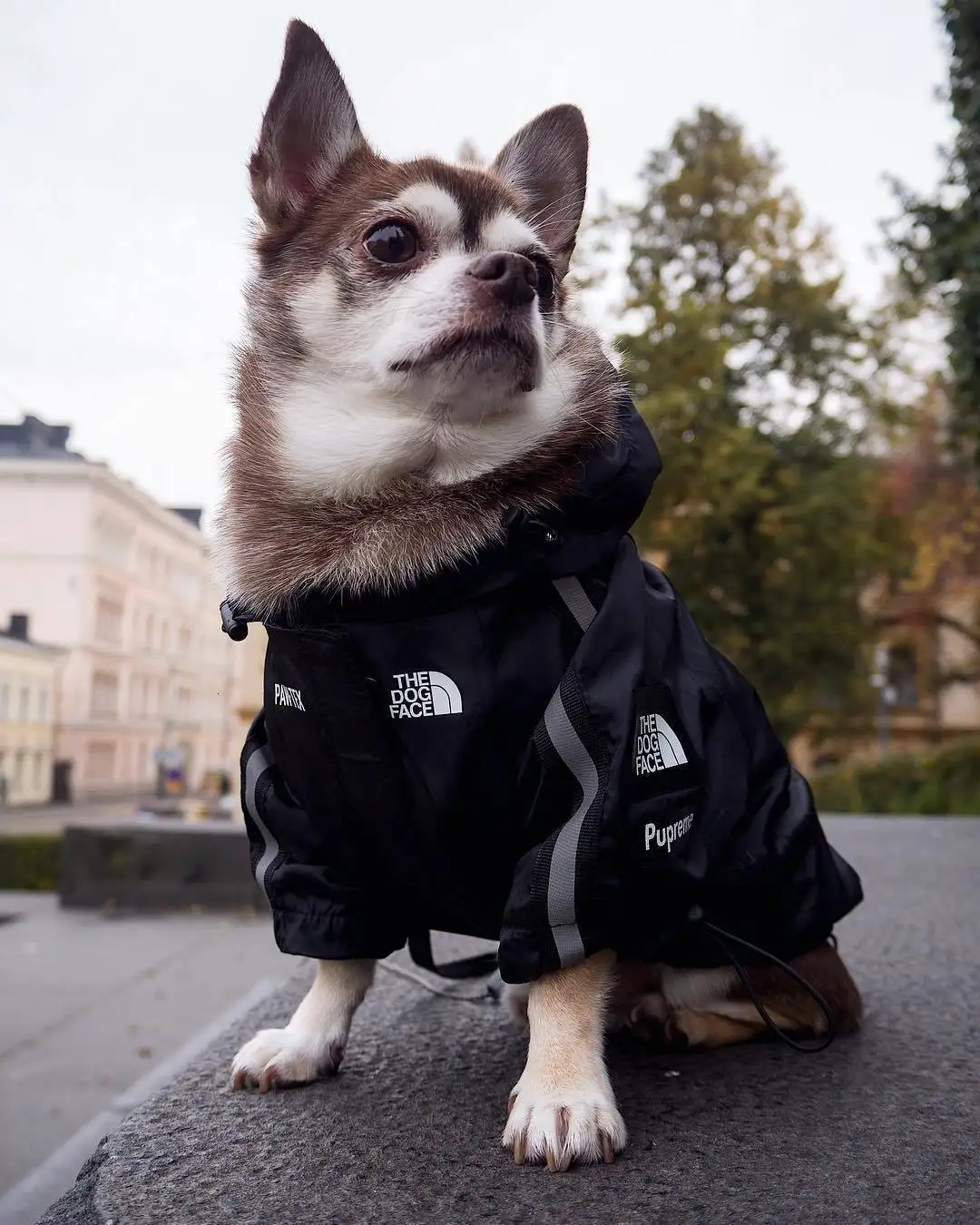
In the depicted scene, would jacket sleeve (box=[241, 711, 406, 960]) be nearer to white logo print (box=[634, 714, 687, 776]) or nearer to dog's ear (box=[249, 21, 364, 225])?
white logo print (box=[634, 714, 687, 776])

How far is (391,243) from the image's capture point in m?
2.10

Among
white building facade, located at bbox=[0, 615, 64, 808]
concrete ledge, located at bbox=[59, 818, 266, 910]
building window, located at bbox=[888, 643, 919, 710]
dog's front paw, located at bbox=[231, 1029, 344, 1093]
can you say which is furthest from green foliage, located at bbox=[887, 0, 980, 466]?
building window, located at bbox=[888, 643, 919, 710]

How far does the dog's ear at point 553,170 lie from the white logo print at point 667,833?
1340mm

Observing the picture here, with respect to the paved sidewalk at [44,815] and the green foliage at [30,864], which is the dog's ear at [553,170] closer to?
the paved sidewalk at [44,815]

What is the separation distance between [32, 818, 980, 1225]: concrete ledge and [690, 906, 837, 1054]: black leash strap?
0.04 metres

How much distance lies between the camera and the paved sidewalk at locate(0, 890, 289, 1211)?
14.9ft

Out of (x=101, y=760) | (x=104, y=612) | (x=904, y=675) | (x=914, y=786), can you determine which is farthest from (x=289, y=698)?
(x=904, y=675)

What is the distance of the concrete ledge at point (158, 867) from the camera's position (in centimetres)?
807

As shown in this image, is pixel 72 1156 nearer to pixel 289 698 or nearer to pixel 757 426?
pixel 289 698

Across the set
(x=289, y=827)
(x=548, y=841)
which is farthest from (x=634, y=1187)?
(x=289, y=827)

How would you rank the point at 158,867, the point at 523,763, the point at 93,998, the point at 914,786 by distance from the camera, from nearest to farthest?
1. the point at 523,763
2. the point at 93,998
3. the point at 158,867
4. the point at 914,786

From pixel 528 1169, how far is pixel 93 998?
5.13 metres

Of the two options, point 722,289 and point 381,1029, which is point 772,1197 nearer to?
point 381,1029

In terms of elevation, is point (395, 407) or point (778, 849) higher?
point (395, 407)
